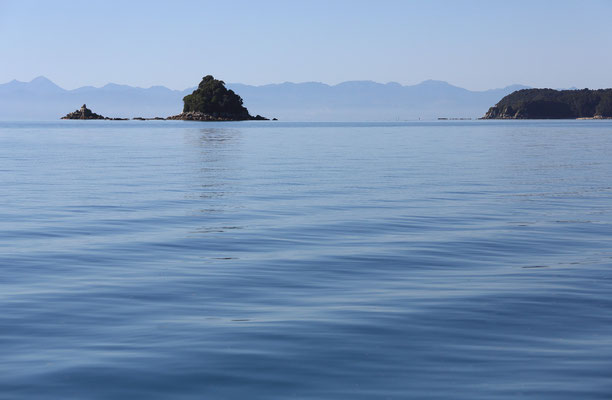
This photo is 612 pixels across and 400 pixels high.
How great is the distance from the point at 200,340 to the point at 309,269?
191 inches

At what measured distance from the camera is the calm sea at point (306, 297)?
292 inches

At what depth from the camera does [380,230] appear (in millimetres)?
18031

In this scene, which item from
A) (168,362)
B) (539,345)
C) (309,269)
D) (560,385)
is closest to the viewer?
(560,385)

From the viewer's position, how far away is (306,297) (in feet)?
36.1

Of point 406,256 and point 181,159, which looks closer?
point 406,256

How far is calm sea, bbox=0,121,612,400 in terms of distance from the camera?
7.41 meters

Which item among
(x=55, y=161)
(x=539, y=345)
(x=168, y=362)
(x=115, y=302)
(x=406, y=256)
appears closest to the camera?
(x=168, y=362)

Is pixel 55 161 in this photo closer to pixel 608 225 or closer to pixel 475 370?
pixel 608 225

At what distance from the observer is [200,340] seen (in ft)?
28.5

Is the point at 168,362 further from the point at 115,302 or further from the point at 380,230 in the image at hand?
the point at 380,230

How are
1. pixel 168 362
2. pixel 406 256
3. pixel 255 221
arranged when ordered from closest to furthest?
pixel 168 362 → pixel 406 256 → pixel 255 221

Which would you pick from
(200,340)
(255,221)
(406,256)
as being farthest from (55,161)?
(200,340)

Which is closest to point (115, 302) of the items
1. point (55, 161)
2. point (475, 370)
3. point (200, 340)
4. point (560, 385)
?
point (200, 340)

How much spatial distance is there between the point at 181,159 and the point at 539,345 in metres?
41.6
